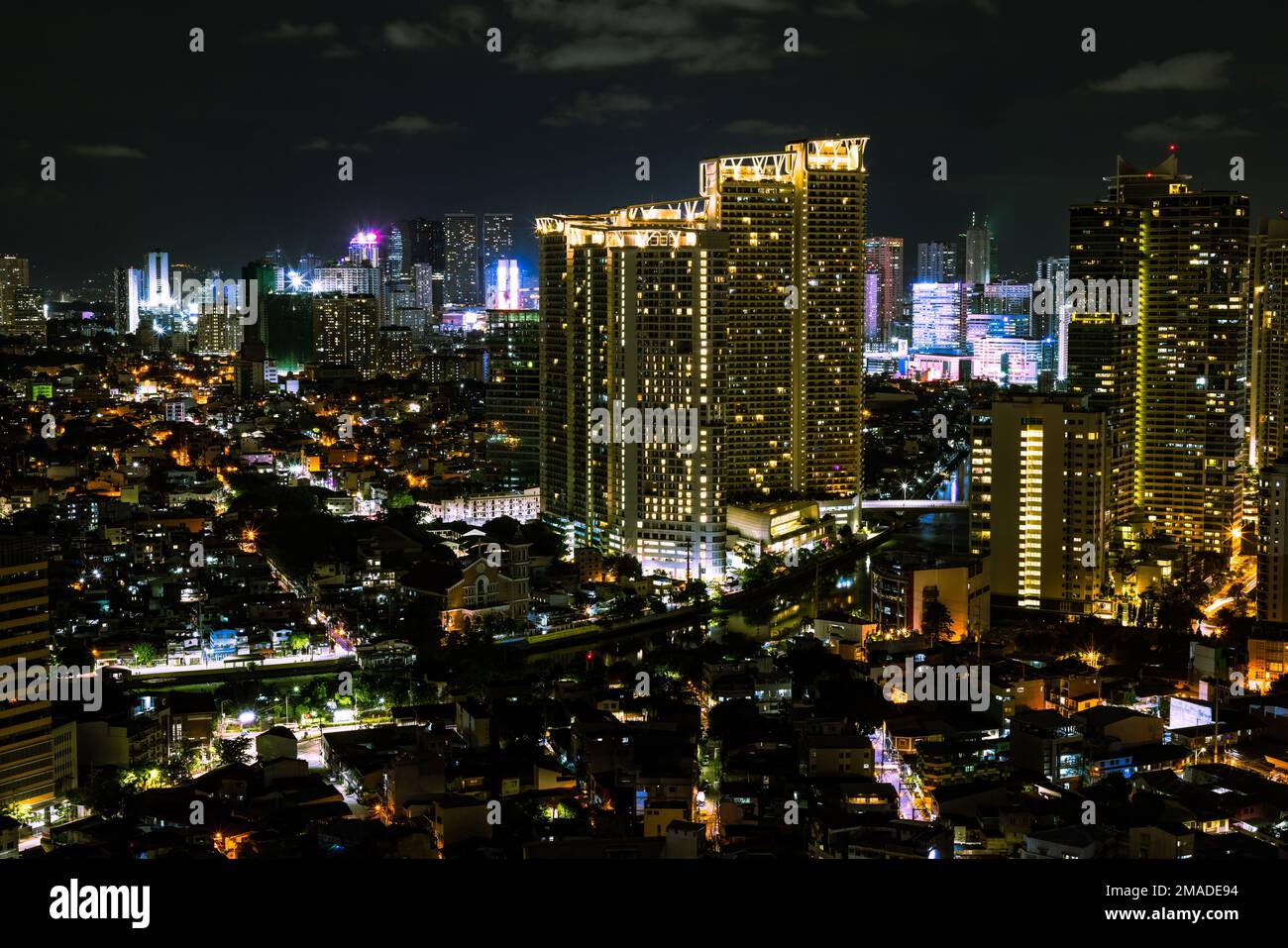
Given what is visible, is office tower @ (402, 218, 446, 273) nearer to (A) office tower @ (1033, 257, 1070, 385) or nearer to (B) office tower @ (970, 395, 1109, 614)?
(A) office tower @ (1033, 257, 1070, 385)

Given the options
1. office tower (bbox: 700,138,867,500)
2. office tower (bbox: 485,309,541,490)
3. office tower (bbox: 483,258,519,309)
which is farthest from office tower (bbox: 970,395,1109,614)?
office tower (bbox: 483,258,519,309)

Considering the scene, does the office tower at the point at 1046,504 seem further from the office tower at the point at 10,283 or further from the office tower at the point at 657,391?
the office tower at the point at 10,283

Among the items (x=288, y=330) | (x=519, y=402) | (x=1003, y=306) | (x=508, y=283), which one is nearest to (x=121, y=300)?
(x=288, y=330)
